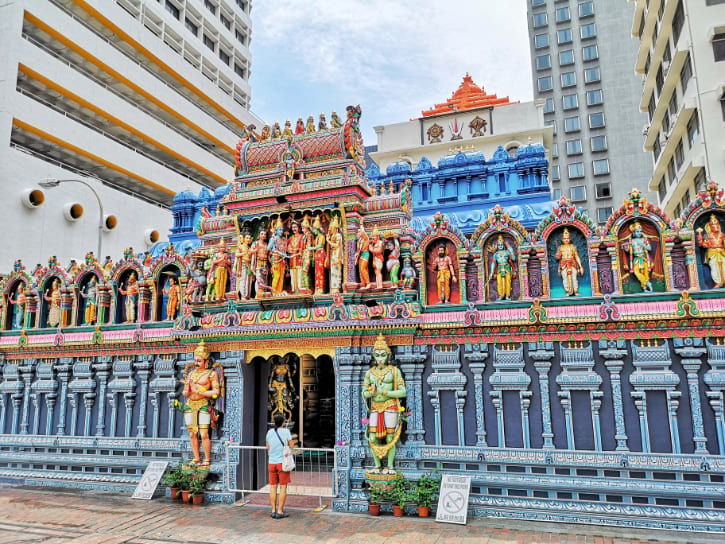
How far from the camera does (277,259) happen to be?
513 inches

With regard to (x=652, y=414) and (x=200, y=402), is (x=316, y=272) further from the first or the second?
(x=652, y=414)

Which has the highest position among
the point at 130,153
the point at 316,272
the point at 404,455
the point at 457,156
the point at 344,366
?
the point at 130,153

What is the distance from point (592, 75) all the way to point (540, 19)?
8837 mm

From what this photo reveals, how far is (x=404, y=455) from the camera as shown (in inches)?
449

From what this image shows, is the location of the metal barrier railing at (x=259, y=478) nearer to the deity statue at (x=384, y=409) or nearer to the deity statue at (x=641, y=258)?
the deity statue at (x=384, y=409)

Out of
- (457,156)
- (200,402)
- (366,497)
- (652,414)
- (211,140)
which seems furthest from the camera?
(211,140)

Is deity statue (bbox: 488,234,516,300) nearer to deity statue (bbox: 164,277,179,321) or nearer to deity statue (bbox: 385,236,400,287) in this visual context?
deity statue (bbox: 385,236,400,287)

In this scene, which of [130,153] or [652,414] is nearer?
[652,414]

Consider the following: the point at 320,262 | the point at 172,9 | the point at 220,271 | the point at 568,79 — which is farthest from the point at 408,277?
the point at 568,79

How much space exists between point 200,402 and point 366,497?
4.46m

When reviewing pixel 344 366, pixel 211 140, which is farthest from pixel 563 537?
pixel 211 140

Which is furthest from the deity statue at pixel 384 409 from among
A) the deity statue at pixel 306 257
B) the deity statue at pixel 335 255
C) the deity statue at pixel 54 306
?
the deity statue at pixel 54 306

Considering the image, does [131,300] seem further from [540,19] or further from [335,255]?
[540,19]

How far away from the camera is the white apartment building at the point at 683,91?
75.7 feet
